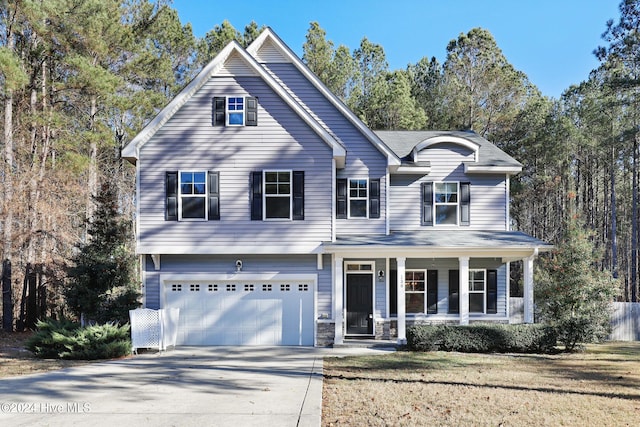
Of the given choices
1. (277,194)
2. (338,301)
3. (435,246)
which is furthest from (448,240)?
(277,194)

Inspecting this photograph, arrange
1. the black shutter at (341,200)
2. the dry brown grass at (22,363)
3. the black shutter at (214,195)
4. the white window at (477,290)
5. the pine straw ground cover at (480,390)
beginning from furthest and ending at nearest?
the white window at (477,290) → the black shutter at (341,200) → the black shutter at (214,195) → the dry brown grass at (22,363) → the pine straw ground cover at (480,390)

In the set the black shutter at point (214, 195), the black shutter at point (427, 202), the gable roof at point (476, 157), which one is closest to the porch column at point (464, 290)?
the black shutter at point (427, 202)

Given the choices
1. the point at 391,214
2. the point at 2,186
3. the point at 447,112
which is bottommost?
the point at 391,214

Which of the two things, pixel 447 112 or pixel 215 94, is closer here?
pixel 215 94

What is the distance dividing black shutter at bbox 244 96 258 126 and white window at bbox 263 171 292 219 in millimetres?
1590

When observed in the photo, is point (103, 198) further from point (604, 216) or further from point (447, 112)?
point (604, 216)

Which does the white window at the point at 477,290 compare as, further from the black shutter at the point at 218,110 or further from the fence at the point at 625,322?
the black shutter at the point at 218,110

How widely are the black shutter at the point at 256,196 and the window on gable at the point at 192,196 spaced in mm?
1032

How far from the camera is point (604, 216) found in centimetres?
3869

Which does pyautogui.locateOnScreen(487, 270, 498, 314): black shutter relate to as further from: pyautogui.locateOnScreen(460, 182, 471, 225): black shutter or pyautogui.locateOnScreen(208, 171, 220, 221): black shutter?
pyautogui.locateOnScreen(208, 171, 220, 221): black shutter

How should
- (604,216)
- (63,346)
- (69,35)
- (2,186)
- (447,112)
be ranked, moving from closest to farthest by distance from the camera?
(63,346)
(2,186)
(69,35)
(447,112)
(604,216)

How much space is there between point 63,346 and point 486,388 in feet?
34.5

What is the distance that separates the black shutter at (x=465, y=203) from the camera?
18.2 m

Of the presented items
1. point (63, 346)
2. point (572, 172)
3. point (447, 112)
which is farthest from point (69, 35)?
point (572, 172)
